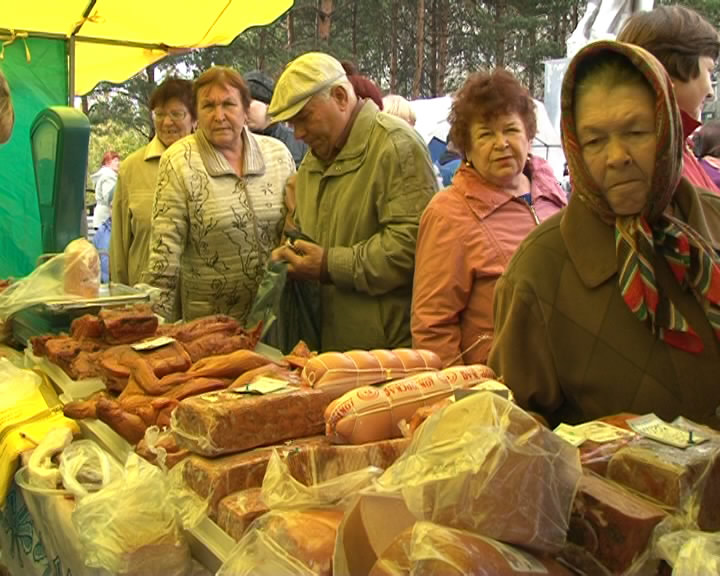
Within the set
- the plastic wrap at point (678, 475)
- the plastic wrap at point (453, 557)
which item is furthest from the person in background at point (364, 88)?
the plastic wrap at point (453, 557)

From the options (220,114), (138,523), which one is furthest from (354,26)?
(138,523)

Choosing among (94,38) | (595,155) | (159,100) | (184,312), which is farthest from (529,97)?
(94,38)

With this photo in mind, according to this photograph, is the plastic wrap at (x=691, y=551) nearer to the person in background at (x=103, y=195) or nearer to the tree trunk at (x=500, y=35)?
the tree trunk at (x=500, y=35)

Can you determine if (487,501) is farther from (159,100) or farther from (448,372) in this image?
(159,100)

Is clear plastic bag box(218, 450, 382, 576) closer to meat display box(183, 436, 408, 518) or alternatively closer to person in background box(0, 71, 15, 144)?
meat display box(183, 436, 408, 518)

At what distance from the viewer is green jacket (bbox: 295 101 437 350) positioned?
293cm

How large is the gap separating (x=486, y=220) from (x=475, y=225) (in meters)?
0.05

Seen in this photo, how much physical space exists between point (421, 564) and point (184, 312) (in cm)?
276

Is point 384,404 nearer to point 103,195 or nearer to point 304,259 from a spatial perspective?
point 304,259

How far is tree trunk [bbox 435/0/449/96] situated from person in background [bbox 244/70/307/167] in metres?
3.86

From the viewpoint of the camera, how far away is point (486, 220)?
2.62 metres

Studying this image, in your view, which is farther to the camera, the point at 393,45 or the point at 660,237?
the point at 393,45

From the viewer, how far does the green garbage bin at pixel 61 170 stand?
3094 millimetres

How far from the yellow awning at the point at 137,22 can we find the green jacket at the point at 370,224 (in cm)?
265
